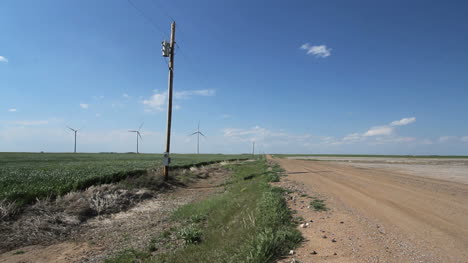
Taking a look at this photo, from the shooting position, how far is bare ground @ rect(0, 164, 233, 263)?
768 cm

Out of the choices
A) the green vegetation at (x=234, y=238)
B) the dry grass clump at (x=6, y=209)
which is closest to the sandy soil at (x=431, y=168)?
the green vegetation at (x=234, y=238)

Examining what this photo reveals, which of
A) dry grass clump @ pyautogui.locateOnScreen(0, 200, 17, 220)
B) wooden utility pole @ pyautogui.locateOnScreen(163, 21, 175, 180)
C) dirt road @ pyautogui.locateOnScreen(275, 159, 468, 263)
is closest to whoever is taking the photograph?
dirt road @ pyautogui.locateOnScreen(275, 159, 468, 263)

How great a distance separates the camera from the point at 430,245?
5.14 metres

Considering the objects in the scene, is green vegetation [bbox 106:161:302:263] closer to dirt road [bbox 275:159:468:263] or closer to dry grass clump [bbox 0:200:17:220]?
dirt road [bbox 275:159:468:263]

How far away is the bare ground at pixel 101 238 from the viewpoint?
25.2 ft

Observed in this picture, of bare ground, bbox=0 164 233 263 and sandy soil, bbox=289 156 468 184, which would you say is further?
sandy soil, bbox=289 156 468 184

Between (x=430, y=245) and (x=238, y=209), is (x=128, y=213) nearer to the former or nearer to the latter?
(x=238, y=209)

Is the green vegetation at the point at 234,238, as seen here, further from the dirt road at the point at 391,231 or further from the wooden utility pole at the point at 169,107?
the wooden utility pole at the point at 169,107

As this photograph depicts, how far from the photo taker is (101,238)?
30.7ft

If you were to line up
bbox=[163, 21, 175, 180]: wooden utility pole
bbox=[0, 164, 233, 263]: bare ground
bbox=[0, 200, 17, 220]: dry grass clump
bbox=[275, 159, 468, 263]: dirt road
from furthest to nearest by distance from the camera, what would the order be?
bbox=[163, 21, 175, 180]: wooden utility pole
bbox=[0, 200, 17, 220]: dry grass clump
bbox=[0, 164, 233, 263]: bare ground
bbox=[275, 159, 468, 263]: dirt road

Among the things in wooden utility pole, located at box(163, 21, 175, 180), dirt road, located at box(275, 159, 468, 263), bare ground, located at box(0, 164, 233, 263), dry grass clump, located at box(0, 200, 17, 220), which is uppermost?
wooden utility pole, located at box(163, 21, 175, 180)

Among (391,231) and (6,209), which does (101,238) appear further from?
(391,231)

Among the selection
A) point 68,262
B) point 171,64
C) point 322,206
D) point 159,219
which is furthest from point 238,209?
point 171,64

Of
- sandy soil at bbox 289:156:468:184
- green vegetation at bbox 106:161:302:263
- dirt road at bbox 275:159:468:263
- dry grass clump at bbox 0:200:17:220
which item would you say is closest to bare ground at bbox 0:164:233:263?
green vegetation at bbox 106:161:302:263
